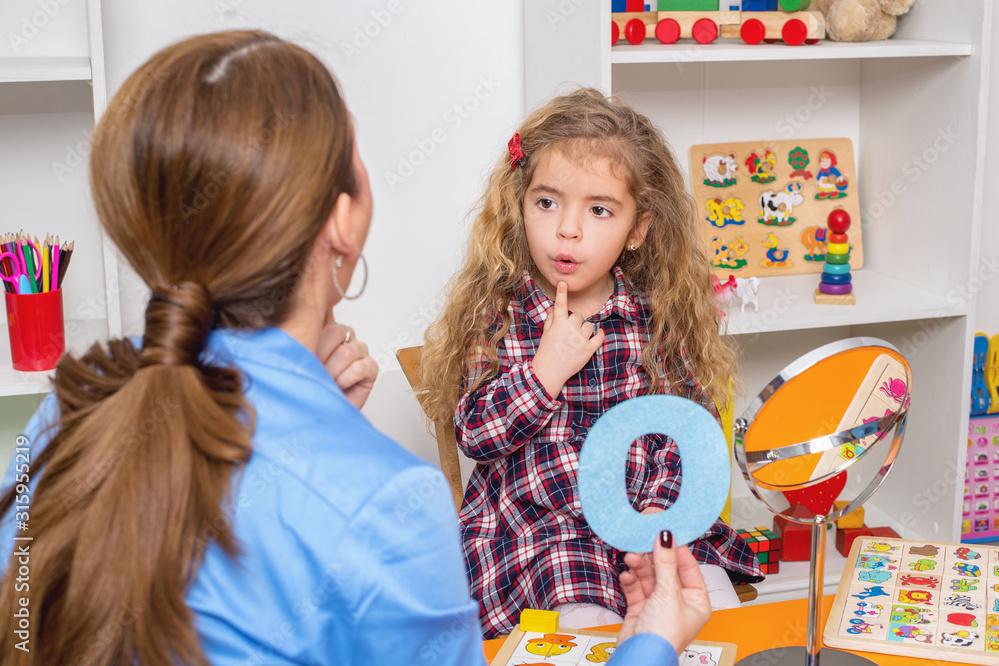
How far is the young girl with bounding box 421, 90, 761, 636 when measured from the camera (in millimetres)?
1496

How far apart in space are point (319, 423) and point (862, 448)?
50 cm

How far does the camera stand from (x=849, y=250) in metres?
2.19

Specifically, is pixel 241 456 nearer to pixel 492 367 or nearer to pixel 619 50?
pixel 492 367

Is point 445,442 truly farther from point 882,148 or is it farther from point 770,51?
point 882,148

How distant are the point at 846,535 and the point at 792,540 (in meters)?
0.11

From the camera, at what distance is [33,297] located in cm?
166

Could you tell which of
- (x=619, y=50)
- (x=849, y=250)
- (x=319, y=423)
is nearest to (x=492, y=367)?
(x=619, y=50)

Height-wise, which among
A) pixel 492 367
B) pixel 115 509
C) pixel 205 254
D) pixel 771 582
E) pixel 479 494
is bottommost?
pixel 771 582

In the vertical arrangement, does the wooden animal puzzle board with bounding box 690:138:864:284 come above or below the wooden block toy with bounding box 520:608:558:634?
above

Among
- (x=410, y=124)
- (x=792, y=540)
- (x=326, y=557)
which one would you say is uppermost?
(x=410, y=124)

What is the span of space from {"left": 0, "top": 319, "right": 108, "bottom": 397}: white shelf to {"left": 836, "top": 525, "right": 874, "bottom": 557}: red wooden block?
1.47m

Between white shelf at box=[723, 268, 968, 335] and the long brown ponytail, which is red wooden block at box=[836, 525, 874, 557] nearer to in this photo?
white shelf at box=[723, 268, 968, 335]

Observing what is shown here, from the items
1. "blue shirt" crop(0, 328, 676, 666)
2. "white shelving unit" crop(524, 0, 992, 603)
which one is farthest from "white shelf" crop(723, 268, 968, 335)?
"blue shirt" crop(0, 328, 676, 666)

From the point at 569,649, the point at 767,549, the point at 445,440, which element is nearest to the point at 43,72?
the point at 445,440
